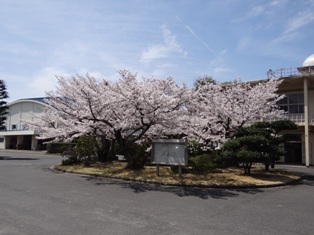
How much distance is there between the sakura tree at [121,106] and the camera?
13.1 metres

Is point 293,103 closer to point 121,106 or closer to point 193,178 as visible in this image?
point 193,178

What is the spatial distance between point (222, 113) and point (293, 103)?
1063 cm

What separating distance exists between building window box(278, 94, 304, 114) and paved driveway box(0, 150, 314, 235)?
14.6 m

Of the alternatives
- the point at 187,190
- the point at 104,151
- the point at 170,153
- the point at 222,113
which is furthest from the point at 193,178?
the point at 104,151

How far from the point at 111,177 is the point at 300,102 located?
18.3 m

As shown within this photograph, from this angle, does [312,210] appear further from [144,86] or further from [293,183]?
[144,86]

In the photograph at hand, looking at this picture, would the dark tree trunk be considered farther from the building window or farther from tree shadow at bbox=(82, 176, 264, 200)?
the building window

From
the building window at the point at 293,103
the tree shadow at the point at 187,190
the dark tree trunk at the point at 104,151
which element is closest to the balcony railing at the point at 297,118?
the building window at the point at 293,103

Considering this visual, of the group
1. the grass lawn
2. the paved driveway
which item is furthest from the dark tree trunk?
the paved driveway

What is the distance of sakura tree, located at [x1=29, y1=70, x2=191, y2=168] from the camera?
13133mm

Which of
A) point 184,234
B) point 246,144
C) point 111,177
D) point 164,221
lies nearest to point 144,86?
point 111,177

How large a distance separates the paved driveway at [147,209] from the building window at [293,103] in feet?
47.9

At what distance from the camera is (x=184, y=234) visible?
5629 mm

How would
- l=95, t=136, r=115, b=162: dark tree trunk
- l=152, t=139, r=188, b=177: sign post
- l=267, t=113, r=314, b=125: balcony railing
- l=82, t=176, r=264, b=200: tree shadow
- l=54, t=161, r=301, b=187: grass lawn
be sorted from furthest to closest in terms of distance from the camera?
l=267, t=113, r=314, b=125: balcony railing < l=95, t=136, r=115, b=162: dark tree trunk < l=152, t=139, r=188, b=177: sign post < l=54, t=161, r=301, b=187: grass lawn < l=82, t=176, r=264, b=200: tree shadow
